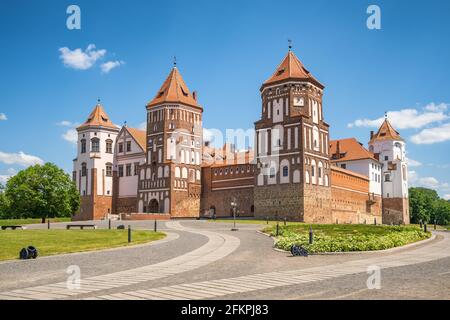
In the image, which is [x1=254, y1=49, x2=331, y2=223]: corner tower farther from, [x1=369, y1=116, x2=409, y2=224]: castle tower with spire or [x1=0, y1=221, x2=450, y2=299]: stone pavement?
[x1=0, y1=221, x2=450, y2=299]: stone pavement

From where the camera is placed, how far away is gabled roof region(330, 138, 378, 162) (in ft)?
284

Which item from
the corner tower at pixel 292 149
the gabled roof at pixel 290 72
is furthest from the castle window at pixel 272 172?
the gabled roof at pixel 290 72

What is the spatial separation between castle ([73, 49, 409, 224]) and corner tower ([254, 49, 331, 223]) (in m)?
0.13

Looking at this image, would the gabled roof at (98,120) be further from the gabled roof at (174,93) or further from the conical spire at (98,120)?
the gabled roof at (174,93)

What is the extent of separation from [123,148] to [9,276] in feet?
211

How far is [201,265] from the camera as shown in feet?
55.5

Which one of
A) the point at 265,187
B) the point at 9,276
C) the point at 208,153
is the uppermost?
the point at 208,153

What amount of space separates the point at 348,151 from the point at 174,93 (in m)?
34.4

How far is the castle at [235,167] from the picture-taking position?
62562 mm

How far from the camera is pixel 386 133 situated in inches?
→ 3676

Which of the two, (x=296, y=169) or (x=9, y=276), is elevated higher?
(x=296, y=169)

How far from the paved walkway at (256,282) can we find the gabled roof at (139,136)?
61747mm
